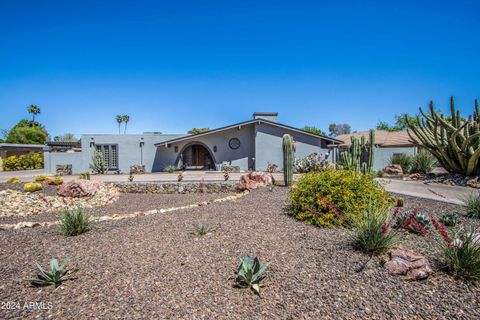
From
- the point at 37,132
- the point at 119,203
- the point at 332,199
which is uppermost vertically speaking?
the point at 37,132

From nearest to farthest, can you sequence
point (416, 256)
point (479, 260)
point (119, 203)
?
point (479, 260), point (416, 256), point (119, 203)

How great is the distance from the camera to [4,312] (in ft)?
9.53

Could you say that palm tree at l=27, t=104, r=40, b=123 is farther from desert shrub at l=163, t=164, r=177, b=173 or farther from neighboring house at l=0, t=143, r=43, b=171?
desert shrub at l=163, t=164, r=177, b=173

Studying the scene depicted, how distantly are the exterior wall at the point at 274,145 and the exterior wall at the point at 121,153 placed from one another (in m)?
7.55

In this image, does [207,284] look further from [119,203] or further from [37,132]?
[37,132]

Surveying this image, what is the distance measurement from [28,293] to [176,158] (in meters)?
20.0

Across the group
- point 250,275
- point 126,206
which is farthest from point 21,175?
point 250,275

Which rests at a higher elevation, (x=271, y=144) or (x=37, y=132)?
(x=37, y=132)

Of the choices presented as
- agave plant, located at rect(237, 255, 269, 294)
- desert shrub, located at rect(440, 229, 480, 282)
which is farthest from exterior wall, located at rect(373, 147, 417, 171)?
agave plant, located at rect(237, 255, 269, 294)

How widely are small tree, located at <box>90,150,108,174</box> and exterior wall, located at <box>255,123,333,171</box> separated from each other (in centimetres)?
1280

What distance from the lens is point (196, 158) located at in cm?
2748

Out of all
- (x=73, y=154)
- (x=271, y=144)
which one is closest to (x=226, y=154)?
(x=271, y=144)

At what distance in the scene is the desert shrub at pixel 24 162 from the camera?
2667 cm

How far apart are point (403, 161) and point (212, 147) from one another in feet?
47.5
